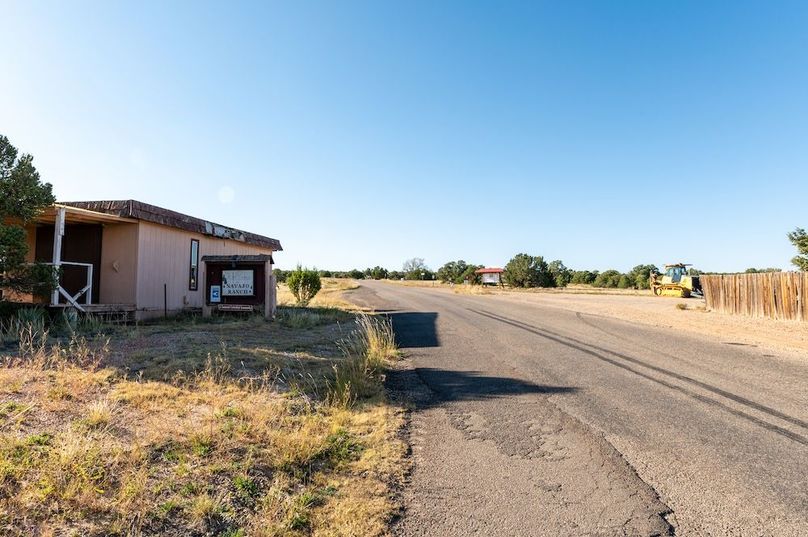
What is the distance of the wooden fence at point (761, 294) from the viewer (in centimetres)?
1698

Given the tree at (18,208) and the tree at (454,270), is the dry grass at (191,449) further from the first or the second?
the tree at (454,270)

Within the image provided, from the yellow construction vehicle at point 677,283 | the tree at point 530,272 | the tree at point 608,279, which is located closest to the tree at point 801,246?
the yellow construction vehicle at point 677,283

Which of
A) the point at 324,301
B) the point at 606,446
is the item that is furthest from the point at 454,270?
the point at 606,446

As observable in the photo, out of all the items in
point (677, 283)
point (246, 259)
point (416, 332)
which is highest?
point (246, 259)

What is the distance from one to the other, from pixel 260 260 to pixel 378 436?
39.2 ft

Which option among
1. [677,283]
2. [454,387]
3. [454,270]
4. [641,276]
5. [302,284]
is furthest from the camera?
[454,270]

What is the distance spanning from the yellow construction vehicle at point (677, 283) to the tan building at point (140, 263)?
107 ft

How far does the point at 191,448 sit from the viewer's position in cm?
A: 406

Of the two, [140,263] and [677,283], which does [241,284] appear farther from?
[677,283]

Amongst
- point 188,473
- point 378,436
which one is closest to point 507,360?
point 378,436

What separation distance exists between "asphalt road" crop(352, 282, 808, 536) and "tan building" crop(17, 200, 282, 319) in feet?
29.3

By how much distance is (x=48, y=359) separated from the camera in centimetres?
708

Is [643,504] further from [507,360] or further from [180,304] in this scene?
[180,304]

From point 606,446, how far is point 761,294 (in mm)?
19150
